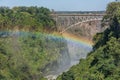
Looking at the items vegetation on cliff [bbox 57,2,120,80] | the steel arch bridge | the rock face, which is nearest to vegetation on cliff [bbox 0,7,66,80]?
the steel arch bridge

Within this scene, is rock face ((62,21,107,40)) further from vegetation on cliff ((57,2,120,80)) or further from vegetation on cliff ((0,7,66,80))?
vegetation on cliff ((57,2,120,80))

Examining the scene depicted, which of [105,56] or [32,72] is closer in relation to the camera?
[105,56]

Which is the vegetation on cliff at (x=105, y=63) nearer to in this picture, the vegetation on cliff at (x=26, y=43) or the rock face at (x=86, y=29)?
the vegetation on cliff at (x=26, y=43)

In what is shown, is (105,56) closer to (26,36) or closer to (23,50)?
(23,50)

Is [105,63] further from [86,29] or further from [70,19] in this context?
[86,29]

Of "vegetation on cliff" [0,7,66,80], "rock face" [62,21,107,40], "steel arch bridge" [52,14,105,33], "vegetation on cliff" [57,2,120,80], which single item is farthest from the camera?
"rock face" [62,21,107,40]

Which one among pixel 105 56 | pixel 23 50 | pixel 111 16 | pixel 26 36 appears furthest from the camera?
pixel 26 36

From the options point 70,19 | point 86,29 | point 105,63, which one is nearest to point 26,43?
point 70,19

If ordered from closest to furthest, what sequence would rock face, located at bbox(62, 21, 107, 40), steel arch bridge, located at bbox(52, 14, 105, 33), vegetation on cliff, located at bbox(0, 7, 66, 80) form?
vegetation on cliff, located at bbox(0, 7, 66, 80)
steel arch bridge, located at bbox(52, 14, 105, 33)
rock face, located at bbox(62, 21, 107, 40)

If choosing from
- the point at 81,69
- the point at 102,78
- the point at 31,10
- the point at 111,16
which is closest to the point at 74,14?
the point at 31,10
